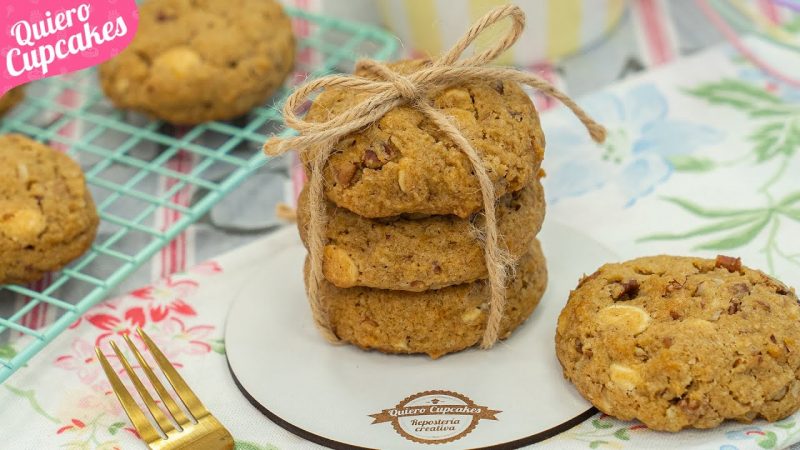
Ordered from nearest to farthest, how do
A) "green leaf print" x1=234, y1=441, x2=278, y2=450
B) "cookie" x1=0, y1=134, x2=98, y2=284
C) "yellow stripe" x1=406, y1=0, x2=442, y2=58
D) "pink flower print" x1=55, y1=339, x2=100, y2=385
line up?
"green leaf print" x1=234, y1=441, x2=278, y2=450, "pink flower print" x1=55, y1=339, x2=100, y2=385, "cookie" x1=0, y1=134, x2=98, y2=284, "yellow stripe" x1=406, y1=0, x2=442, y2=58

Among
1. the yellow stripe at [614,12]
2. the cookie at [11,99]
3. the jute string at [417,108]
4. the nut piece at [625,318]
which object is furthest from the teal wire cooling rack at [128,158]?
the nut piece at [625,318]

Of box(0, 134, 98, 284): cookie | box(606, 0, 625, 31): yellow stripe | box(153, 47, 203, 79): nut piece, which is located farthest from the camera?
box(606, 0, 625, 31): yellow stripe

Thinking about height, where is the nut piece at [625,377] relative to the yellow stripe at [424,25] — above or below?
below

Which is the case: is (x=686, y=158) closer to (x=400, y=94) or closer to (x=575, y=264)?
(x=575, y=264)

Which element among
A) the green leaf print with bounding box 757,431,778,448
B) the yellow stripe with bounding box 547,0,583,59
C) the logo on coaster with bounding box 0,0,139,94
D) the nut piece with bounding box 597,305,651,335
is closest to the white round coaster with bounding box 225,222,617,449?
the nut piece with bounding box 597,305,651,335

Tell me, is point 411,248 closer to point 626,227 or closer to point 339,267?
point 339,267

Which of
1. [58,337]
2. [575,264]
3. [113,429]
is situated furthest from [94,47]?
[575,264]

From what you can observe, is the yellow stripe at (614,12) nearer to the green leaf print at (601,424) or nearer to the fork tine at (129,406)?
the green leaf print at (601,424)

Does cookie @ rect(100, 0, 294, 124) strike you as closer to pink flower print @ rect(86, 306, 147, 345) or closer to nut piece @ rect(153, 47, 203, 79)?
nut piece @ rect(153, 47, 203, 79)
